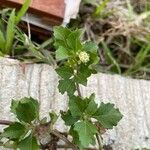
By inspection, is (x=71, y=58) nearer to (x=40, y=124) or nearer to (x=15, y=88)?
(x=40, y=124)

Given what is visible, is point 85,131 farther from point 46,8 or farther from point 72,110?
point 46,8

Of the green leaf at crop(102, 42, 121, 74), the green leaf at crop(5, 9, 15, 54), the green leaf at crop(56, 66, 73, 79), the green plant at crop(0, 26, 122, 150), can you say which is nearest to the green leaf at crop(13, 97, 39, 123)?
the green plant at crop(0, 26, 122, 150)

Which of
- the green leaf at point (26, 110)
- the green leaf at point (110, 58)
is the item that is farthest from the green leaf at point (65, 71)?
the green leaf at point (110, 58)

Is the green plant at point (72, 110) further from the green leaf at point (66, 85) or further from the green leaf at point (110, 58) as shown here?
the green leaf at point (110, 58)

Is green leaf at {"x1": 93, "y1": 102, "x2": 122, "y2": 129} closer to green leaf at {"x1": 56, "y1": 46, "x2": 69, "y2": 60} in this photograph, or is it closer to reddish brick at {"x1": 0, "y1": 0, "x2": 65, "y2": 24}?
green leaf at {"x1": 56, "y1": 46, "x2": 69, "y2": 60}

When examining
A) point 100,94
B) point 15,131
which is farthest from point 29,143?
point 100,94
